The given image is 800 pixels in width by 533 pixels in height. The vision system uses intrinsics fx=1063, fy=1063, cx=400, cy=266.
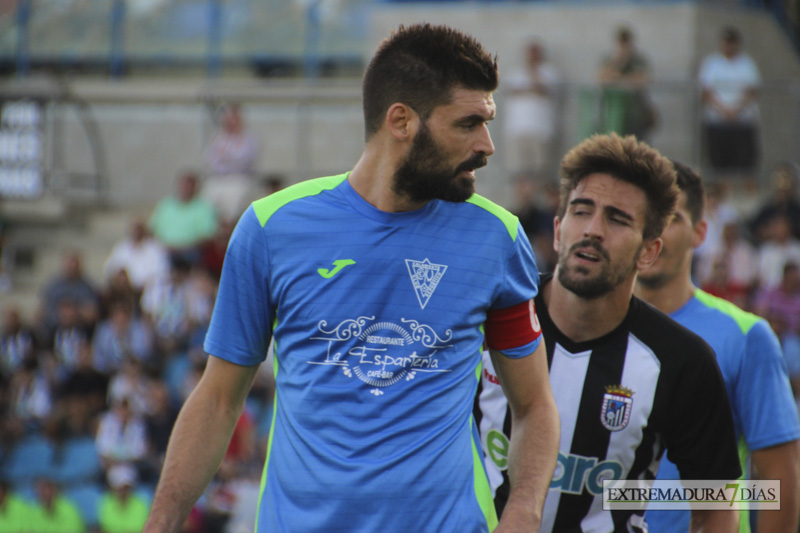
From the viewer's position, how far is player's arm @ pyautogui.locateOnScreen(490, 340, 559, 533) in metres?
2.97

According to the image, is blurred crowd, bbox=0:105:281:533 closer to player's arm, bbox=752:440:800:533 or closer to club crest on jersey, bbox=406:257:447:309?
player's arm, bbox=752:440:800:533

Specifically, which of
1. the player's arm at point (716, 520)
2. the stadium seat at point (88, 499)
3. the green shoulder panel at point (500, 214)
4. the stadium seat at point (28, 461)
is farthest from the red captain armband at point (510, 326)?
the stadium seat at point (28, 461)

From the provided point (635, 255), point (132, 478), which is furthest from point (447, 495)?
point (132, 478)

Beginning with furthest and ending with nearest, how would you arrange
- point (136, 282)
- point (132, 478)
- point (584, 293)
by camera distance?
1. point (136, 282)
2. point (132, 478)
3. point (584, 293)

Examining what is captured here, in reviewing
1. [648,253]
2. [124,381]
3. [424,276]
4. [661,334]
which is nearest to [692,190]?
[648,253]

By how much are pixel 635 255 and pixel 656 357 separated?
14.7 inches

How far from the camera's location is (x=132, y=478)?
451 inches

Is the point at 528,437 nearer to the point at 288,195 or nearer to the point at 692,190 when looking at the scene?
the point at 288,195

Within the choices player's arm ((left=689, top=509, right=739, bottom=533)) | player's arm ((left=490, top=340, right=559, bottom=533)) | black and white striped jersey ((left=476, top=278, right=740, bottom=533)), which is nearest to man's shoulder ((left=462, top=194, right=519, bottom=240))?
player's arm ((left=490, top=340, right=559, bottom=533))

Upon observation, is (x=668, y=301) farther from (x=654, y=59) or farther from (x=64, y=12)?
(x=64, y=12)

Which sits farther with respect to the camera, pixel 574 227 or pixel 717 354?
pixel 717 354

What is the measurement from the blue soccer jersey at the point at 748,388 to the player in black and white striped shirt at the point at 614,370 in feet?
1.28

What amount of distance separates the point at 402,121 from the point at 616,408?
1300mm

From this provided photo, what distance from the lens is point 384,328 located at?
117 inches
